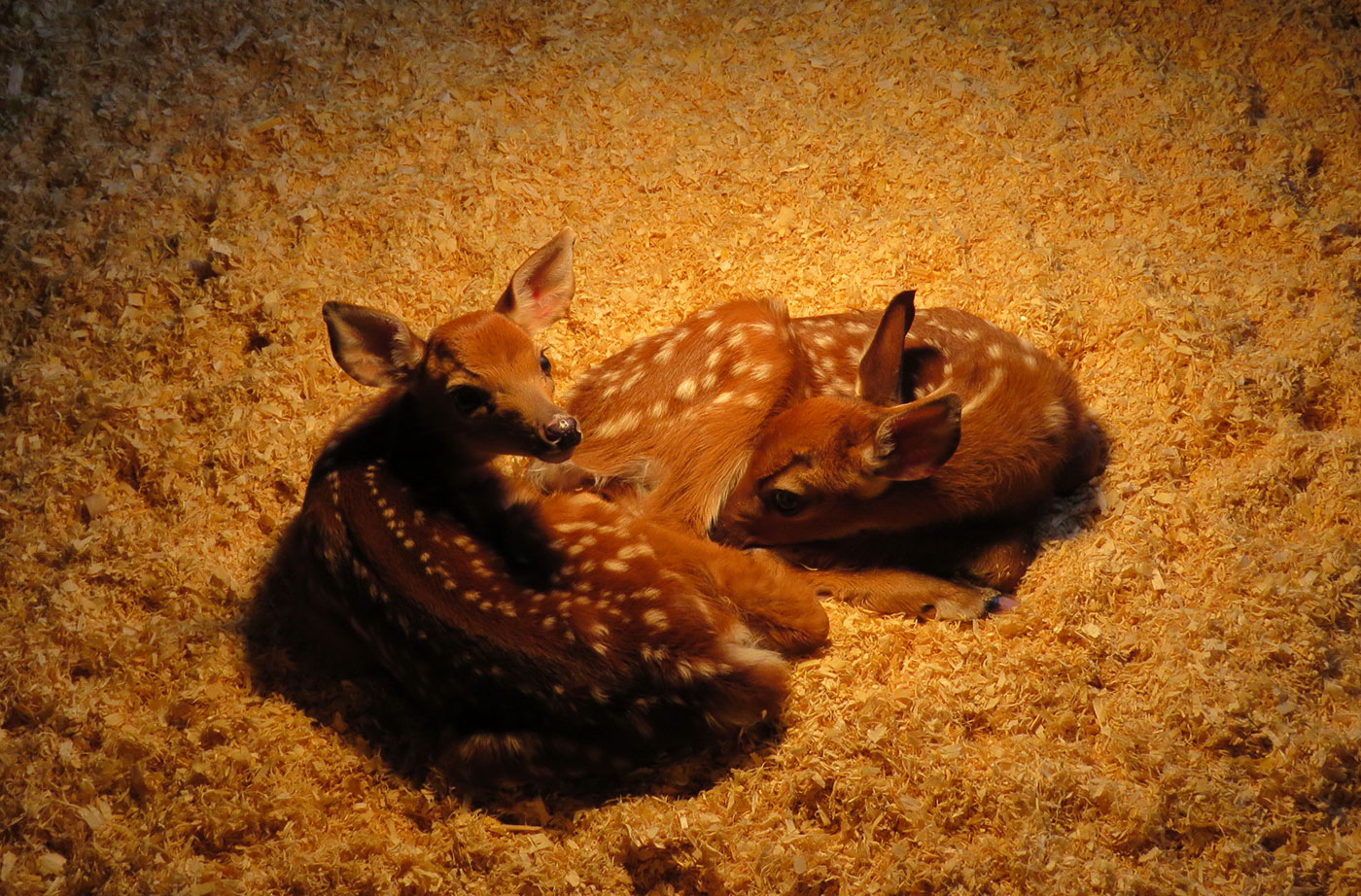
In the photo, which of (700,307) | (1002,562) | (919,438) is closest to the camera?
(919,438)

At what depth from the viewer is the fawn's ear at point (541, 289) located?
11.5 ft

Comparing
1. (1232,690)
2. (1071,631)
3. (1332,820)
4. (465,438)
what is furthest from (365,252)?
(1332,820)

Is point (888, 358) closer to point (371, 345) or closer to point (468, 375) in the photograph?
point (468, 375)

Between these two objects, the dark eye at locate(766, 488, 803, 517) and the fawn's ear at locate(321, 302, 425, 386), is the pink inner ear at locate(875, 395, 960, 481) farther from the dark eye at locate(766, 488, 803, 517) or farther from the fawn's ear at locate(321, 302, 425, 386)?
the fawn's ear at locate(321, 302, 425, 386)

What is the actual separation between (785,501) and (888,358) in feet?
2.04

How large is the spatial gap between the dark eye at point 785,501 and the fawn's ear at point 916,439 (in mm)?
295

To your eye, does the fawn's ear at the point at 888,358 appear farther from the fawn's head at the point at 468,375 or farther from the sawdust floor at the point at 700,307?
the fawn's head at the point at 468,375

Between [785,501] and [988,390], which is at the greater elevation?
[988,390]

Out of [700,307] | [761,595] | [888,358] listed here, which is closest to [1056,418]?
[888,358]

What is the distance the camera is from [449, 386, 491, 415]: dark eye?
3203 mm

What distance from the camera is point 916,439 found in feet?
11.1

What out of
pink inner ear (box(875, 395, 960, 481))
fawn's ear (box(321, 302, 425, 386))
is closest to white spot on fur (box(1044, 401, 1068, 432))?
pink inner ear (box(875, 395, 960, 481))

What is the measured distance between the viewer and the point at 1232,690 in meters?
3.09

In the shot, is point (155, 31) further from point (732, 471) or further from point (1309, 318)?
point (1309, 318)
